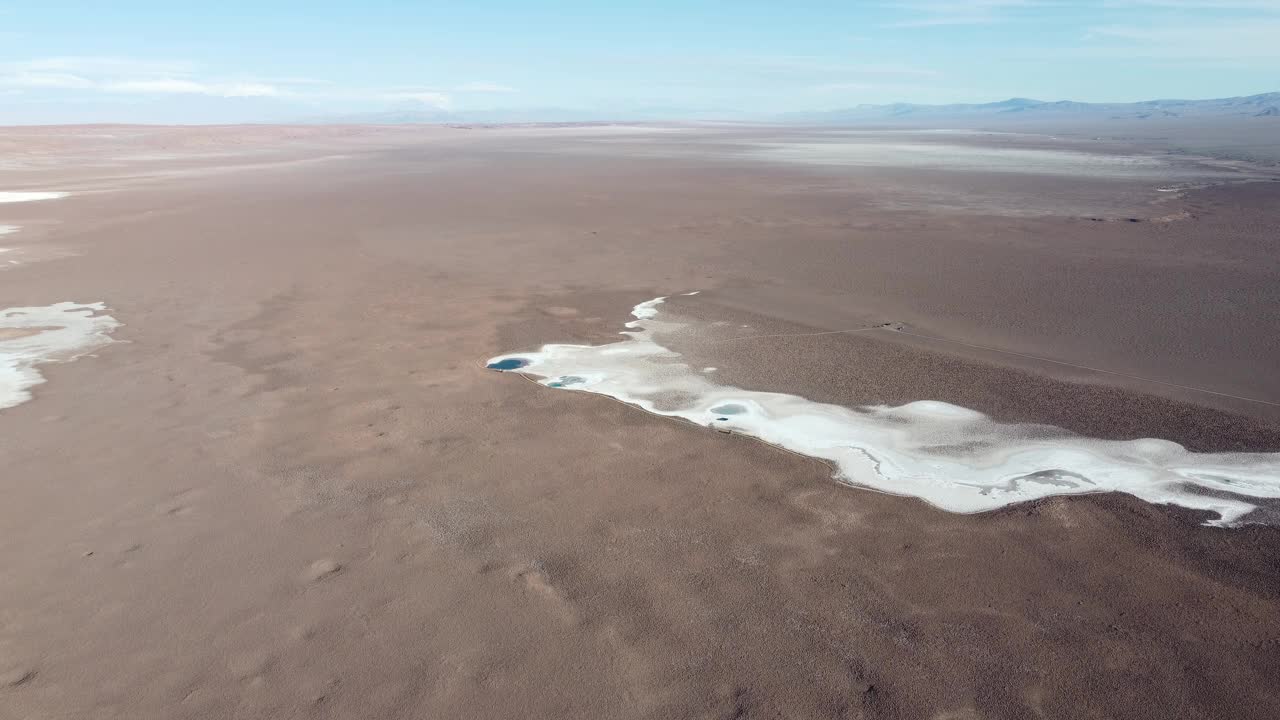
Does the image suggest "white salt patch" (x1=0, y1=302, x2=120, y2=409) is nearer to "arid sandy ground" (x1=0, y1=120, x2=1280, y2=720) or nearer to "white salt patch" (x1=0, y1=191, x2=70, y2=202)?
"arid sandy ground" (x1=0, y1=120, x2=1280, y2=720)

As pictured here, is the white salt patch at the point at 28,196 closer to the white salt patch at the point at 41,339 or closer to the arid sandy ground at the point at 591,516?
the arid sandy ground at the point at 591,516

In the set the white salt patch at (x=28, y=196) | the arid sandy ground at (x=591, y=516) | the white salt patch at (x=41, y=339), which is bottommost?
the arid sandy ground at (x=591, y=516)

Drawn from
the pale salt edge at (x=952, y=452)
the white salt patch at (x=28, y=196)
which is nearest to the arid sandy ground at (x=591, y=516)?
the pale salt edge at (x=952, y=452)

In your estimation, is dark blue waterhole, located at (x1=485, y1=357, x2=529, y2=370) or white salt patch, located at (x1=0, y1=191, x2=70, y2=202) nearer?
dark blue waterhole, located at (x1=485, y1=357, x2=529, y2=370)

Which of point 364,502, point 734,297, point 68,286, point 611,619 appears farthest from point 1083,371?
point 68,286

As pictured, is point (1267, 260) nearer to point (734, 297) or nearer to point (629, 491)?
point (734, 297)

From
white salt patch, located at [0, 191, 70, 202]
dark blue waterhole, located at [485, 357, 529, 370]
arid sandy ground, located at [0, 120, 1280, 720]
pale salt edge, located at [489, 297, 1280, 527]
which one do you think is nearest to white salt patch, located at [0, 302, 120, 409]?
arid sandy ground, located at [0, 120, 1280, 720]

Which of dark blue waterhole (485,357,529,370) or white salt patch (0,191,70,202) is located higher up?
white salt patch (0,191,70,202)

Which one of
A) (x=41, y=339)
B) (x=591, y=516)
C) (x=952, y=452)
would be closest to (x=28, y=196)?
(x=41, y=339)
